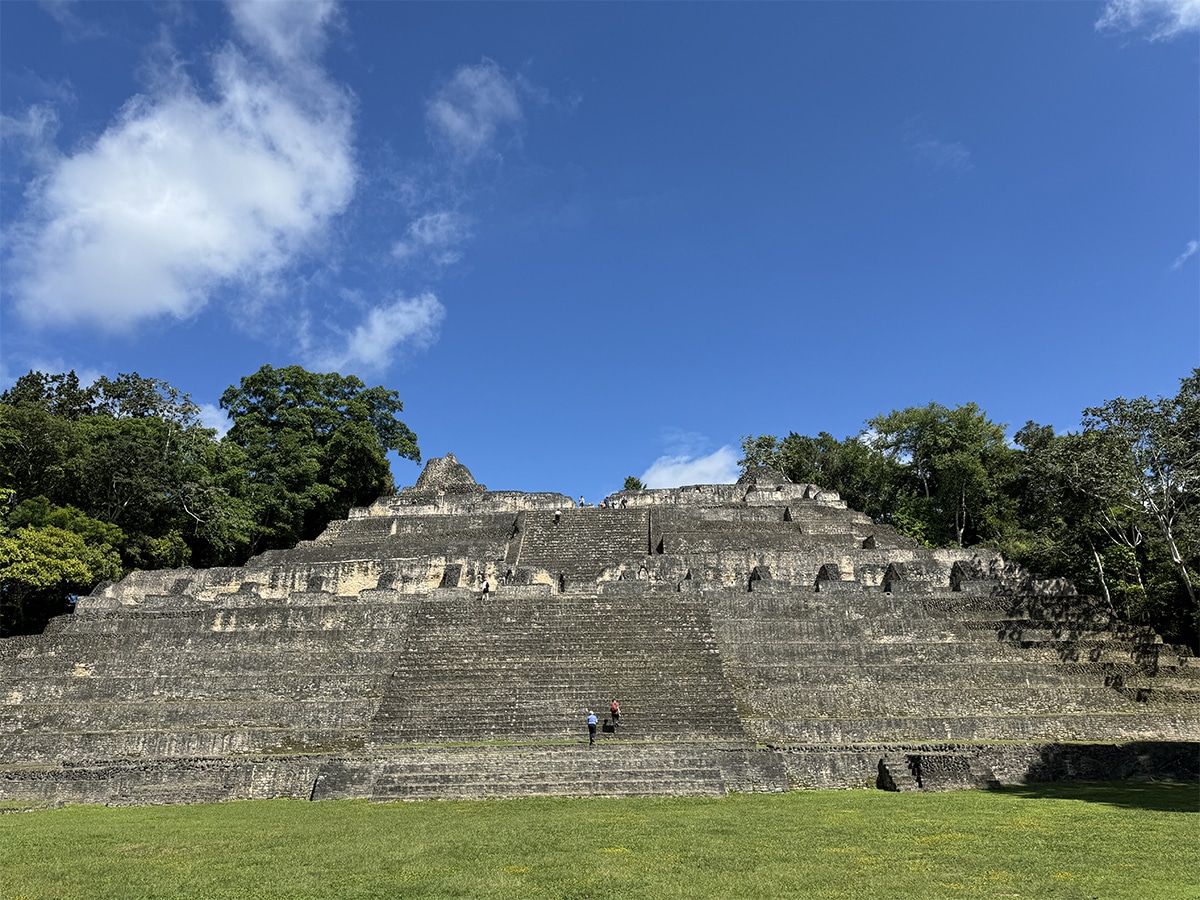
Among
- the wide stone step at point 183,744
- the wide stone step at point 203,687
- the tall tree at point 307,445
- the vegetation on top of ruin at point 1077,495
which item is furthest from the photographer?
the tall tree at point 307,445

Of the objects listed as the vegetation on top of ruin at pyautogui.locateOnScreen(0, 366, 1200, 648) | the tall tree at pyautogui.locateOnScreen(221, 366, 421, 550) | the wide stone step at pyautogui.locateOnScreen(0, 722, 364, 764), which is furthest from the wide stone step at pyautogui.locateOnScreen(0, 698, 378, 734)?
the tall tree at pyautogui.locateOnScreen(221, 366, 421, 550)

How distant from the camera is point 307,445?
35812 millimetres

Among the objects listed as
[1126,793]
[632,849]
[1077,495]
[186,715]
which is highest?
[1077,495]

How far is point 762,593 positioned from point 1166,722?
28.1 ft

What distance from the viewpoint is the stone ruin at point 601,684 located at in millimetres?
12852

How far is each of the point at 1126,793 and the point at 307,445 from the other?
33.0 m

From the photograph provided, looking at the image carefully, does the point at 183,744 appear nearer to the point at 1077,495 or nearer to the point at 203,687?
the point at 203,687

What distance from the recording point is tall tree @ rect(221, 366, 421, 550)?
110ft

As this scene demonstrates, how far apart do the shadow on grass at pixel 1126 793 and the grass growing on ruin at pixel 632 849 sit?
8cm

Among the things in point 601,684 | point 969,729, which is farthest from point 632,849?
point 969,729

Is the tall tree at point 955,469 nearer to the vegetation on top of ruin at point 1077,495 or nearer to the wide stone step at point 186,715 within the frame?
the vegetation on top of ruin at point 1077,495

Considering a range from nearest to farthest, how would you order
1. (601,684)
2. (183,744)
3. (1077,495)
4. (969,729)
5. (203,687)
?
(969,729) < (183,744) < (601,684) < (203,687) < (1077,495)

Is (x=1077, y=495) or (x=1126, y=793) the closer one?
(x=1126, y=793)

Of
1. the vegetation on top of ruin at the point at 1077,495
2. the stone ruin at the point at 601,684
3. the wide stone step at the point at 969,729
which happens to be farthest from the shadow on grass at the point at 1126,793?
the vegetation on top of ruin at the point at 1077,495
